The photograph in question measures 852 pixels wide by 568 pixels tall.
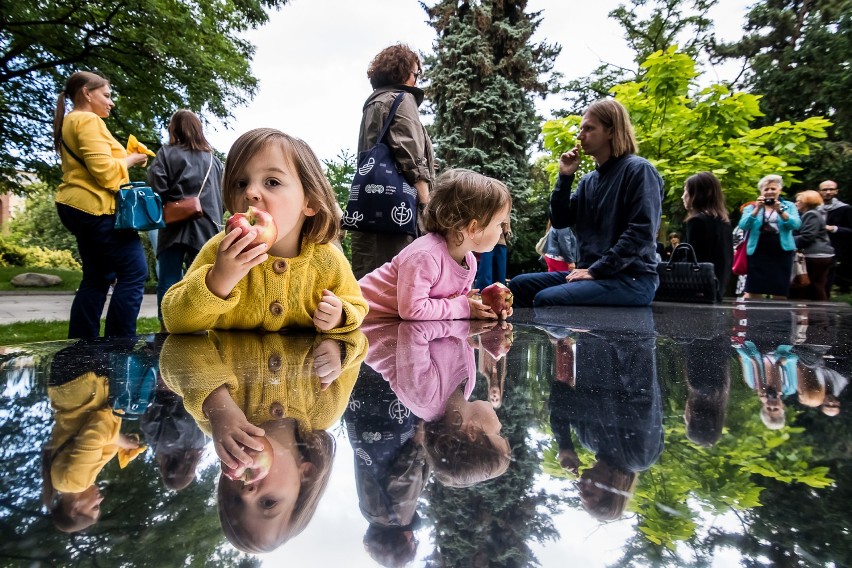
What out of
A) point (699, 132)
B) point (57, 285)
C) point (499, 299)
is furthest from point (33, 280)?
point (499, 299)

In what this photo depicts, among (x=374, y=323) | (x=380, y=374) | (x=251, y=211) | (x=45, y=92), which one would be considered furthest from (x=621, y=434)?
(x=45, y=92)

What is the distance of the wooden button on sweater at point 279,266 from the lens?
181 cm

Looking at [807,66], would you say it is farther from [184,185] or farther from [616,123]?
[184,185]

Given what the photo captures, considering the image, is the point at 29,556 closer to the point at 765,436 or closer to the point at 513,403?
the point at 513,403

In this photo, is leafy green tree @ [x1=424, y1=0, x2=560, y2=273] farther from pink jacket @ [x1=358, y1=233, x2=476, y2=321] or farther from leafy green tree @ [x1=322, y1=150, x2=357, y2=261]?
pink jacket @ [x1=358, y1=233, x2=476, y2=321]

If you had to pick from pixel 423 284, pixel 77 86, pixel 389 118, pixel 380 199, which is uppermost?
pixel 77 86

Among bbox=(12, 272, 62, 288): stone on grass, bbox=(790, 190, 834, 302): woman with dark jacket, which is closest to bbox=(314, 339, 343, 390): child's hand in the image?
bbox=(790, 190, 834, 302): woman with dark jacket

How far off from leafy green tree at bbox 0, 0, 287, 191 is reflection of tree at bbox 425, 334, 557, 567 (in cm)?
1097

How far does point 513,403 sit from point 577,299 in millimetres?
2688

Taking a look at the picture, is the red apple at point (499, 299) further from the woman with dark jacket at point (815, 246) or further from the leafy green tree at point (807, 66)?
the leafy green tree at point (807, 66)

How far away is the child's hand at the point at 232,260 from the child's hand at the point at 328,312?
302mm

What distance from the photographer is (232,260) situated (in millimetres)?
1493

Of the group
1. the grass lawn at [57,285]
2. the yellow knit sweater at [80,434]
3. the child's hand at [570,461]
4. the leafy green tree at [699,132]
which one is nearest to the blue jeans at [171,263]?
the yellow knit sweater at [80,434]

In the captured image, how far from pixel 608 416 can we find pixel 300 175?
4.36 ft
